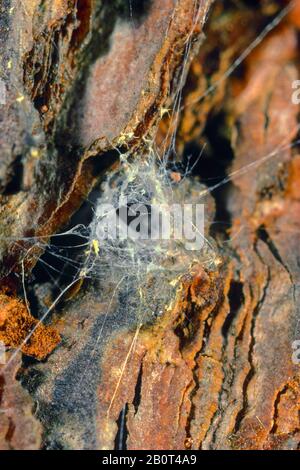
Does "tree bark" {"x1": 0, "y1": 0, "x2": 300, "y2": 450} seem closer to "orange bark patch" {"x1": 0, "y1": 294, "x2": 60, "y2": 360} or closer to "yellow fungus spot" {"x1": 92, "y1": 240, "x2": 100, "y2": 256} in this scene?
"orange bark patch" {"x1": 0, "y1": 294, "x2": 60, "y2": 360}

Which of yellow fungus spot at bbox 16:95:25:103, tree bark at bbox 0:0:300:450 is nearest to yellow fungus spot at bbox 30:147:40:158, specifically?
tree bark at bbox 0:0:300:450

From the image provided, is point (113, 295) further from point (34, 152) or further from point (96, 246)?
point (34, 152)

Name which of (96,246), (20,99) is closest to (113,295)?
(96,246)

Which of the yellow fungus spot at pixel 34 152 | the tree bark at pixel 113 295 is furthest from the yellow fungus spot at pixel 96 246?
the yellow fungus spot at pixel 34 152

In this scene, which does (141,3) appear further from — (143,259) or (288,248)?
(288,248)

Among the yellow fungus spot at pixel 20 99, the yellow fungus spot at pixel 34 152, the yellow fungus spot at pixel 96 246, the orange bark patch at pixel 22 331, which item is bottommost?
the orange bark patch at pixel 22 331

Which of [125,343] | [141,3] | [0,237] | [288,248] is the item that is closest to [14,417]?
[125,343]

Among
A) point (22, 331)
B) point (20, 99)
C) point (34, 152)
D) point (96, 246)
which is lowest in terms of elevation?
point (22, 331)

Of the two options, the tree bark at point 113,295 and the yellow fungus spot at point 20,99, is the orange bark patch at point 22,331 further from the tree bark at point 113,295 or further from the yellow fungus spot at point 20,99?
the yellow fungus spot at point 20,99
